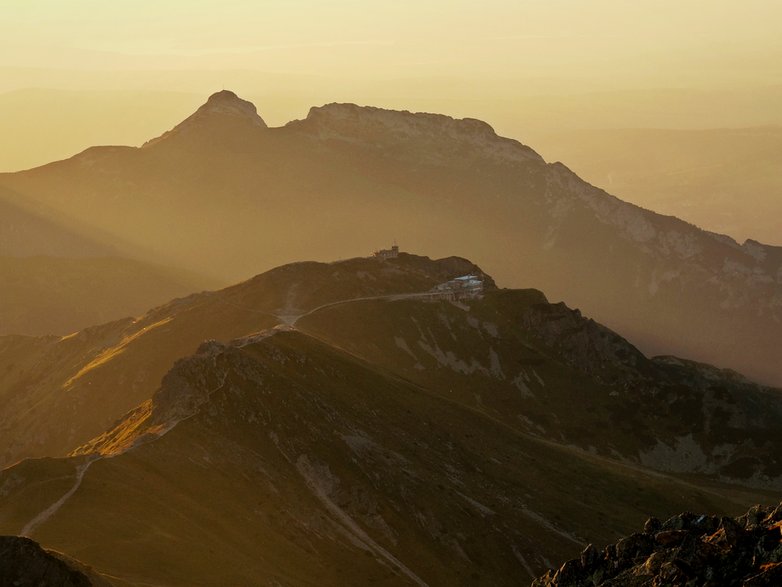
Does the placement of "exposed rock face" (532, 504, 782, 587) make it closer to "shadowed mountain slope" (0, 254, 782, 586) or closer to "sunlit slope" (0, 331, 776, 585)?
"shadowed mountain slope" (0, 254, 782, 586)

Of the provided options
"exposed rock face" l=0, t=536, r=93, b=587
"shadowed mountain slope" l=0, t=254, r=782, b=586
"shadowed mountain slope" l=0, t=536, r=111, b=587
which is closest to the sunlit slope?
"shadowed mountain slope" l=0, t=254, r=782, b=586

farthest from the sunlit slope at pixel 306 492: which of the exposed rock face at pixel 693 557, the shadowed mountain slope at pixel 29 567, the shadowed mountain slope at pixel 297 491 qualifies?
the exposed rock face at pixel 693 557

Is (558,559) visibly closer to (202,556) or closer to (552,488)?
(552,488)

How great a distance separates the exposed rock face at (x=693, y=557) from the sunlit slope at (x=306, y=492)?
45.0 m

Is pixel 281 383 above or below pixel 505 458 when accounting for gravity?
above

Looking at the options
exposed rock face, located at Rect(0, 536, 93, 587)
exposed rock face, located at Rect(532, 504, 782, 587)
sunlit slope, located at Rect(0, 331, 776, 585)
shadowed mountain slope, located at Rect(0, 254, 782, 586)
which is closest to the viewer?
exposed rock face, located at Rect(532, 504, 782, 587)

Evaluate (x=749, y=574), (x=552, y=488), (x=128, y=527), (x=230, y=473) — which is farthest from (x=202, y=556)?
(x=552, y=488)

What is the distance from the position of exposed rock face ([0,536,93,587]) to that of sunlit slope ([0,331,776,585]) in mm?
23678

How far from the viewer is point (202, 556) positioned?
378ft

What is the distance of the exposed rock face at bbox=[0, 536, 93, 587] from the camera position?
247 ft

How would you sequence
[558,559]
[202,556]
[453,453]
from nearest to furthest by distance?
[202,556]
[558,559]
[453,453]

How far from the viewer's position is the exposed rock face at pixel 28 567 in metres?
75.4

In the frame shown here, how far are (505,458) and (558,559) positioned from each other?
33.1m

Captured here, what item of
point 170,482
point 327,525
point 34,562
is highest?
point 34,562
